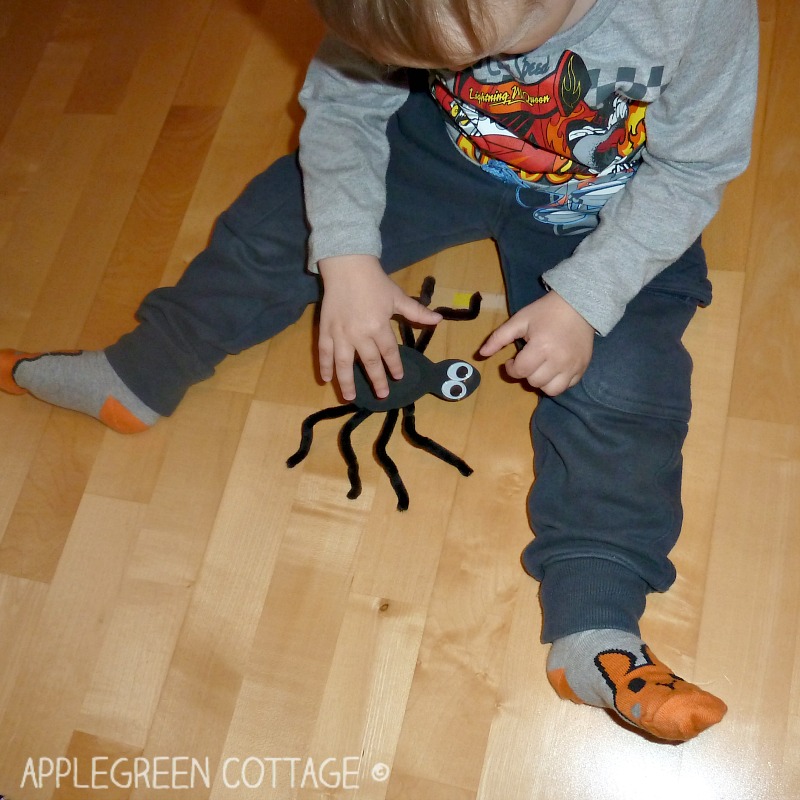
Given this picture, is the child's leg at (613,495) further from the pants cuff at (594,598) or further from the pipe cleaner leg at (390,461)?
the pipe cleaner leg at (390,461)

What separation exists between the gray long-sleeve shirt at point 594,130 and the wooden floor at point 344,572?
0.63 ft

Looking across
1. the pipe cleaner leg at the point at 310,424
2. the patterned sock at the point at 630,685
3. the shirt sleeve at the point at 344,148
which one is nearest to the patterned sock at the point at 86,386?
the pipe cleaner leg at the point at 310,424

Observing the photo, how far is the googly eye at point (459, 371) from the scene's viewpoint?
37.0 inches

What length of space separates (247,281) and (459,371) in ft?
0.88

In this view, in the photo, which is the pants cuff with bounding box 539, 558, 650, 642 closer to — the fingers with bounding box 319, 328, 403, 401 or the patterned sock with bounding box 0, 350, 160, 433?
the fingers with bounding box 319, 328, 403, 401

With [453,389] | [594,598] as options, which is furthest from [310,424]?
[594,598]

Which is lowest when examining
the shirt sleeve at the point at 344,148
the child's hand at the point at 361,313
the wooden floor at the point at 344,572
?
the wooden floor at the point at 344,572

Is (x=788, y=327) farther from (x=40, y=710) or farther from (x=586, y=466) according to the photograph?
(x=40, y=710)

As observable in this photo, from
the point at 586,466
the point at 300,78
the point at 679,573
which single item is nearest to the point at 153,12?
the point at 300,78

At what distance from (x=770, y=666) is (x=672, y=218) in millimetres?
447

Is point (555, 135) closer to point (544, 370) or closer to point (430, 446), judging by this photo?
point (544, 370)

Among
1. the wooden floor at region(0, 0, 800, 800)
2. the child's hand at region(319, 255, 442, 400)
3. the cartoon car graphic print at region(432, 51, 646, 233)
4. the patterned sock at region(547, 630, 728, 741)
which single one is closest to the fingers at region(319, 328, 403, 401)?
the child's hand at region(319, 255, 442, 400)

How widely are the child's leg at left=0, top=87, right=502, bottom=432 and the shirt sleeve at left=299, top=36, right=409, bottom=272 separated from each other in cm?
6

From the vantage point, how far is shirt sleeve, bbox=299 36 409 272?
0.85 m
